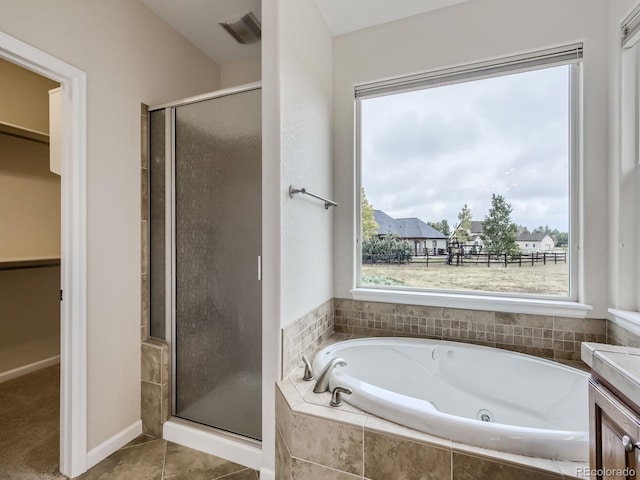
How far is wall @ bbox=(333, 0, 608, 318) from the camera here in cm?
176

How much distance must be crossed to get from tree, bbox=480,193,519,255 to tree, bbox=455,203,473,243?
0.09 m

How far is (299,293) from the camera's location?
179 cm

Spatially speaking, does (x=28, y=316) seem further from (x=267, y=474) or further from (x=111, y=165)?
(x=267, y=474)

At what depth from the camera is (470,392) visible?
1841 millimetres

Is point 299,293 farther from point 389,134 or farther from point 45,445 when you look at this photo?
point 45,445

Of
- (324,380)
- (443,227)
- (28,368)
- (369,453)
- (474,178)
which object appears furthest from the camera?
(28,368)

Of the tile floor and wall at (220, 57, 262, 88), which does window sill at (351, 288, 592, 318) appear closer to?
the tile floor

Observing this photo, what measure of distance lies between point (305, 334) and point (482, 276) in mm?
1244

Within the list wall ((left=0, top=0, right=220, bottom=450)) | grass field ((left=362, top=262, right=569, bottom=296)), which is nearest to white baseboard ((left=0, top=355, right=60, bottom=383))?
wall ((left=0, top=0, right=220, bottom=450))

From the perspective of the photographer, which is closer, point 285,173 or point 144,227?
point 285,173

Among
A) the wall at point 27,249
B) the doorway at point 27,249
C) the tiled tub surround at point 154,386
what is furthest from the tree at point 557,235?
the wall at point 27,249

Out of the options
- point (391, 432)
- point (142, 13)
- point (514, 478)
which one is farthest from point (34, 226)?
point (514, 478)

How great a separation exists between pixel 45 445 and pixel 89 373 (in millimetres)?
593

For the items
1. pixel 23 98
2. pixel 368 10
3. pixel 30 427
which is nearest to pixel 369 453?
pixel 30 427
